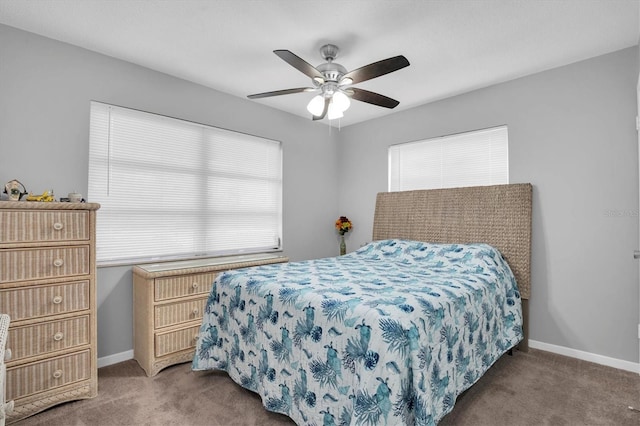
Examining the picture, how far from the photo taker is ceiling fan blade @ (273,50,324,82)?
1947mm

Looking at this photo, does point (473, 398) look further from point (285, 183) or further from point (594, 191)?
point (285, 183)

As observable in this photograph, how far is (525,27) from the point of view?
229 centimetres

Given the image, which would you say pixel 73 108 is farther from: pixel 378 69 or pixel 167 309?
pixel 378 69

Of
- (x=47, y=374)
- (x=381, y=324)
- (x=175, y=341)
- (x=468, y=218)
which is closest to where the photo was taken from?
(x=381, y=324)

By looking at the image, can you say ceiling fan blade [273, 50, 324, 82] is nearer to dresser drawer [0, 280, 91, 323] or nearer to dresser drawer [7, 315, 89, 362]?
dresser drawer [0, 280, 91, 323]

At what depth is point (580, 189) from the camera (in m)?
2.79

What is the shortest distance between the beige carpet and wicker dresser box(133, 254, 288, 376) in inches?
4.8

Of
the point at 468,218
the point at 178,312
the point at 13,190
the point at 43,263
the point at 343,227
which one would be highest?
the point at 13,190

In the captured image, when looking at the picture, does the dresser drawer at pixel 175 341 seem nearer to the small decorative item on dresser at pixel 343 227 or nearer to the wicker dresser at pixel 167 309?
the wicker dresser at pixel 167 309

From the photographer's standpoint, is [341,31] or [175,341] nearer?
[341,31]

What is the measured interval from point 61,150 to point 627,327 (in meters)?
4.46

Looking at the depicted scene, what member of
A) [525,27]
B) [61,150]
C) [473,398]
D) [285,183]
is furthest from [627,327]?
[61,150]

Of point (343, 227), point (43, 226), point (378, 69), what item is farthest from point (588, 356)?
point (43, 226)

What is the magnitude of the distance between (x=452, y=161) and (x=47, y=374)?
3805 mm
